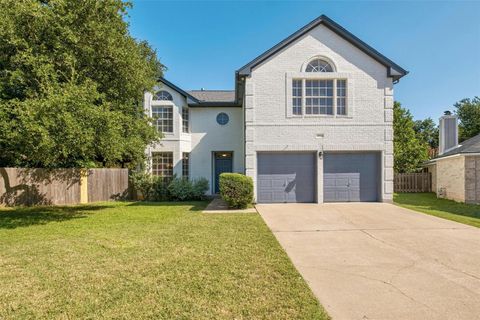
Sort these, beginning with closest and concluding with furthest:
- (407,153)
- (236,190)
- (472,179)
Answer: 1. (236,190)
2. (472,179)
3. (407,153)

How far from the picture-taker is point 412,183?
18.4 m

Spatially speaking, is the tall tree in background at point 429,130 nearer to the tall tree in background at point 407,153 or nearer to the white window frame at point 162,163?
the tall tree in background at point 407,153

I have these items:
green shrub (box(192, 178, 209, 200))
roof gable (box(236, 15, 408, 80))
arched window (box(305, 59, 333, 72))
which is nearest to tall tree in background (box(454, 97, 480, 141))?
roof gable (box(236, 15, 408, 80))

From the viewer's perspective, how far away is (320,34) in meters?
12.2

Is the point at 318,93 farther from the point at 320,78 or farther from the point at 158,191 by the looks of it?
the point at 158,191

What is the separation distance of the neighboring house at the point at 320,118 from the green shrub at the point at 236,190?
144 cm

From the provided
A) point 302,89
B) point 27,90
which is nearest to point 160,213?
A: point 27,90

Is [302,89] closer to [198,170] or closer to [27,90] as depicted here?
[198,170]

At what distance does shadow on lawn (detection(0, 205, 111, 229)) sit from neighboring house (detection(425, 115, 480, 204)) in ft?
61.0

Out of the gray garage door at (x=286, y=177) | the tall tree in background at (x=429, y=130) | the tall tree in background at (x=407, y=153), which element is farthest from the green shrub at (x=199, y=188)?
the tall tree in background at (x=429, y=130)

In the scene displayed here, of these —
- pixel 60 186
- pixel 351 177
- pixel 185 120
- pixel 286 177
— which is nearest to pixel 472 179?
pixel 351 177

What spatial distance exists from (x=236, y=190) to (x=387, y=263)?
21.0ft

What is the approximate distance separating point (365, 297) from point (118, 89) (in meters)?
10.9

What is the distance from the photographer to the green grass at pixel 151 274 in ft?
10.9
